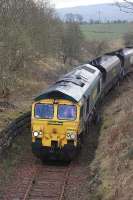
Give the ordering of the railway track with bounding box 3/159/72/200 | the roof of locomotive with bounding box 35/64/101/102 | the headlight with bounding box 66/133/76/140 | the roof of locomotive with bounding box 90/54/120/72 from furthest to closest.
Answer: the roof of locomotive with bounding box 90/54/120/72, the roof of locomotive with bounding box 35/64/101/102, the headlight with bounding box 66/133/76/140, the railway track with bounding box 3/159/72/200

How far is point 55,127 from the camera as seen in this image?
61.6ft

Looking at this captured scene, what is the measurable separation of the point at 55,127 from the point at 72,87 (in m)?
2.20

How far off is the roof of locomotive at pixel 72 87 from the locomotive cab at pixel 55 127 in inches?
8.3

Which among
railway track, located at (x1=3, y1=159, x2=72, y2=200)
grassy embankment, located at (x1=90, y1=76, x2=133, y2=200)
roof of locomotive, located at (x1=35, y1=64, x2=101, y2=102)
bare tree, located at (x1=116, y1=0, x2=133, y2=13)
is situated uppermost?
bare tree, located at (x1=116, y1=0, x2=133, y2=13)

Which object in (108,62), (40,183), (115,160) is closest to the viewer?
(40,183)

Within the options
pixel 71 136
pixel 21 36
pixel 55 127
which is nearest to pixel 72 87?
pixel 55 127

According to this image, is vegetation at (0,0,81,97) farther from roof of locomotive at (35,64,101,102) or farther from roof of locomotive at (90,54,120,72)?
roof of locomotive at (35,64,101,102)

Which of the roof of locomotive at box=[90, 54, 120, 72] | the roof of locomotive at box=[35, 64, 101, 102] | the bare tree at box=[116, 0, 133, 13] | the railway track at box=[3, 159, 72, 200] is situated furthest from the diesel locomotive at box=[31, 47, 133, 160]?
the roof of locomotive at box=[90, 54, 120, 72]

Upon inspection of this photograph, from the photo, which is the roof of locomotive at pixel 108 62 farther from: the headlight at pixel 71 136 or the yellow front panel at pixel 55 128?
the headlight at pixel 71 136

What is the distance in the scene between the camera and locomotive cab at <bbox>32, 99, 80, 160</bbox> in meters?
18.7

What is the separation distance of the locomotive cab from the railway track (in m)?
0.71

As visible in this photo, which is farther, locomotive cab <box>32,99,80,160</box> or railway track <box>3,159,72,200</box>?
locomotive cab <box>32,99,80,160</box>

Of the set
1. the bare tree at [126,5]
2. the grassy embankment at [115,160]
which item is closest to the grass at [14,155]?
the grassy embankment at [115,160]

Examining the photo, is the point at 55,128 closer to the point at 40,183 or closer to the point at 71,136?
the point at 71,136
